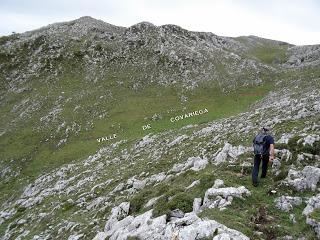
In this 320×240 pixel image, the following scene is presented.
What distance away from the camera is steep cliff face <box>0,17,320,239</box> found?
17.8 meters

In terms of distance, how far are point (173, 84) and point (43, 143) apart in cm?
2761

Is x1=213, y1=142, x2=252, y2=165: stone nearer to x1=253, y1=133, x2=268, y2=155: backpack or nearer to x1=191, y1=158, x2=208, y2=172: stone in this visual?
x1=191, y1=158, x2=208, y2=172: stone

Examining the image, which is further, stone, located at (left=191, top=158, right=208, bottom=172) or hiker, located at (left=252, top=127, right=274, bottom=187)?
stone, located at (left=191, top=158, right=208, bottom=172)

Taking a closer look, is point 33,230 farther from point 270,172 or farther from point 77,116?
point 77,116

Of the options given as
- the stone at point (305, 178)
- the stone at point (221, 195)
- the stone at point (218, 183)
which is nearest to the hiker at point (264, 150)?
the stone at point (305, 178)

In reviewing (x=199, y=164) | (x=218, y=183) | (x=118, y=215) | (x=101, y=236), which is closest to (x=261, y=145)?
(x=218, y=183)

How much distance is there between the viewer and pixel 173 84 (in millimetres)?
73562

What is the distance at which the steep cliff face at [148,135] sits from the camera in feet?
58.3

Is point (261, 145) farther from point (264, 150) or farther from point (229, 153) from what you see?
point (229, 153)

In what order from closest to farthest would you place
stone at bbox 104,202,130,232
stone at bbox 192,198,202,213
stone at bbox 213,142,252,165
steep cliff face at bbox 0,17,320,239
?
stone at bbox 192,198,202,213 → steep cliff face at bbox 0,17,320,239 → stone at bbox 104,202,130,232 → stone at bbox 213,142,252,165

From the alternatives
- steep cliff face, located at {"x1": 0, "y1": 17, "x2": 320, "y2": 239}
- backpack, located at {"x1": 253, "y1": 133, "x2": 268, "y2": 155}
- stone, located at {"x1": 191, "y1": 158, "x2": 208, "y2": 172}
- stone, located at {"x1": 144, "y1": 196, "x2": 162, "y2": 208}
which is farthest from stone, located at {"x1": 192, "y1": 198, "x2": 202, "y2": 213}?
stone, located at {"x1": 191, "y1": 158, "x2": 208, "y2": 172}

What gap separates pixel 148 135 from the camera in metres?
46.6

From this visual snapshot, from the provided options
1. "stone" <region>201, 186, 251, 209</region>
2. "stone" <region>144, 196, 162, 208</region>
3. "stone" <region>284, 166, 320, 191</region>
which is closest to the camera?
"stone" <region>201, 186, 251, 209</region>

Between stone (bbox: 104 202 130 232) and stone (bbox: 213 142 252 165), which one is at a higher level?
stone (bbox: 213 142 252 165)
